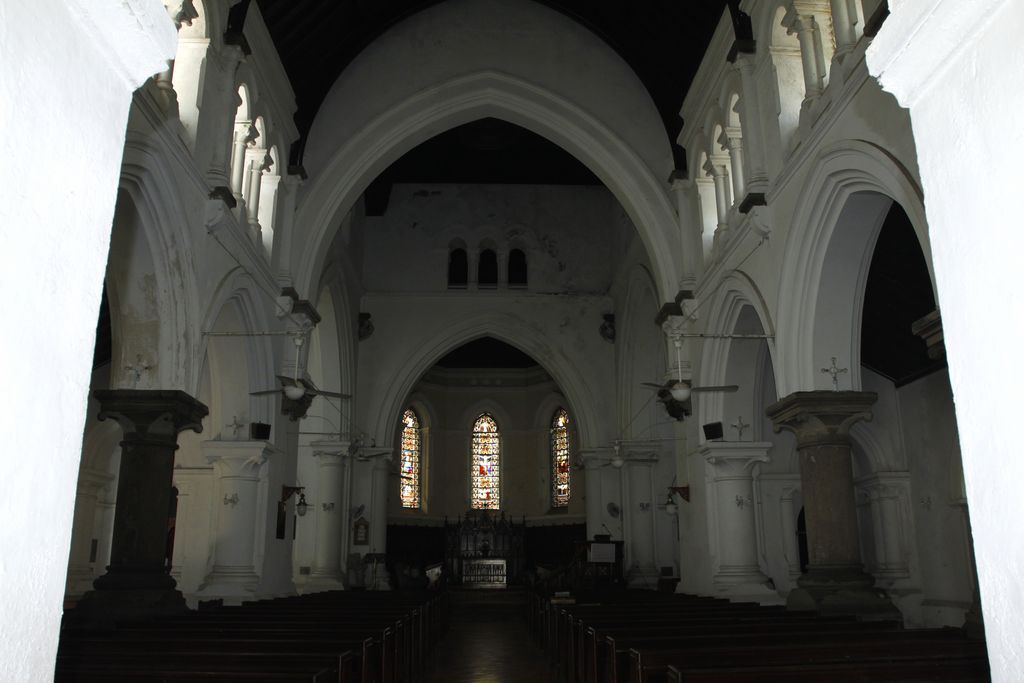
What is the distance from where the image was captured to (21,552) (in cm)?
167

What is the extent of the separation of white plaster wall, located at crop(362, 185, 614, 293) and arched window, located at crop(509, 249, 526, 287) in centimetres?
25

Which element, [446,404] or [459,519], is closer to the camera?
[459,519]

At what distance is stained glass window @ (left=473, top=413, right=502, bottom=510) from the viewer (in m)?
26.7

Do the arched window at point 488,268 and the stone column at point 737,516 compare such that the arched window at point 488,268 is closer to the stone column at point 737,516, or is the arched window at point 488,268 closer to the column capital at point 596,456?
the column capital at point 596,456

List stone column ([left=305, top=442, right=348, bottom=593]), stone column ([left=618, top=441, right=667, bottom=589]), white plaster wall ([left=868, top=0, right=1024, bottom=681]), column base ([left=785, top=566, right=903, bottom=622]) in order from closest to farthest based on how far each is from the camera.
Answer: white plaster wall ([left=868, top=0, right=1024, bottom=681])
column base ([left=785, top=566, right=903, bottom=622])
stone column ([left=305, top=442, right=348, bottom=593])
stone column ([left=618, top=441, right=667, bottom=589])

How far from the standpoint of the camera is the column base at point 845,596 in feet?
27.7

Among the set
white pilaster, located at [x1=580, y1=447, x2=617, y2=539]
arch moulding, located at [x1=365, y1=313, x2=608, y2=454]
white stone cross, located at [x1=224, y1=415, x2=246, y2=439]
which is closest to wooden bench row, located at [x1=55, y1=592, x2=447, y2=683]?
white stone cross, located at [x1=224, y1=415, x2=246, y2=439]

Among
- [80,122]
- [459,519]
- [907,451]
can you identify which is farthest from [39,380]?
[459,519]

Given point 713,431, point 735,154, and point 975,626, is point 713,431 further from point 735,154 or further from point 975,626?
point 975,626

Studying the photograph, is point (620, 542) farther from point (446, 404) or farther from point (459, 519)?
point (446, 404)

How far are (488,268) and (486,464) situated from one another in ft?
24.2

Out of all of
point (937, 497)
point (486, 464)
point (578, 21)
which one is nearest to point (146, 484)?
point (578, 21)

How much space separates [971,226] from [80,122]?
197 centimetres

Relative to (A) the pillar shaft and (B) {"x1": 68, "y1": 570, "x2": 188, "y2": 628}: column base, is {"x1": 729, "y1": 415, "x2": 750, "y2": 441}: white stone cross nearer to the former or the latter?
(B) {"x1": 68, "y1": 570, "x2": 188, "y2": 628}: column base
